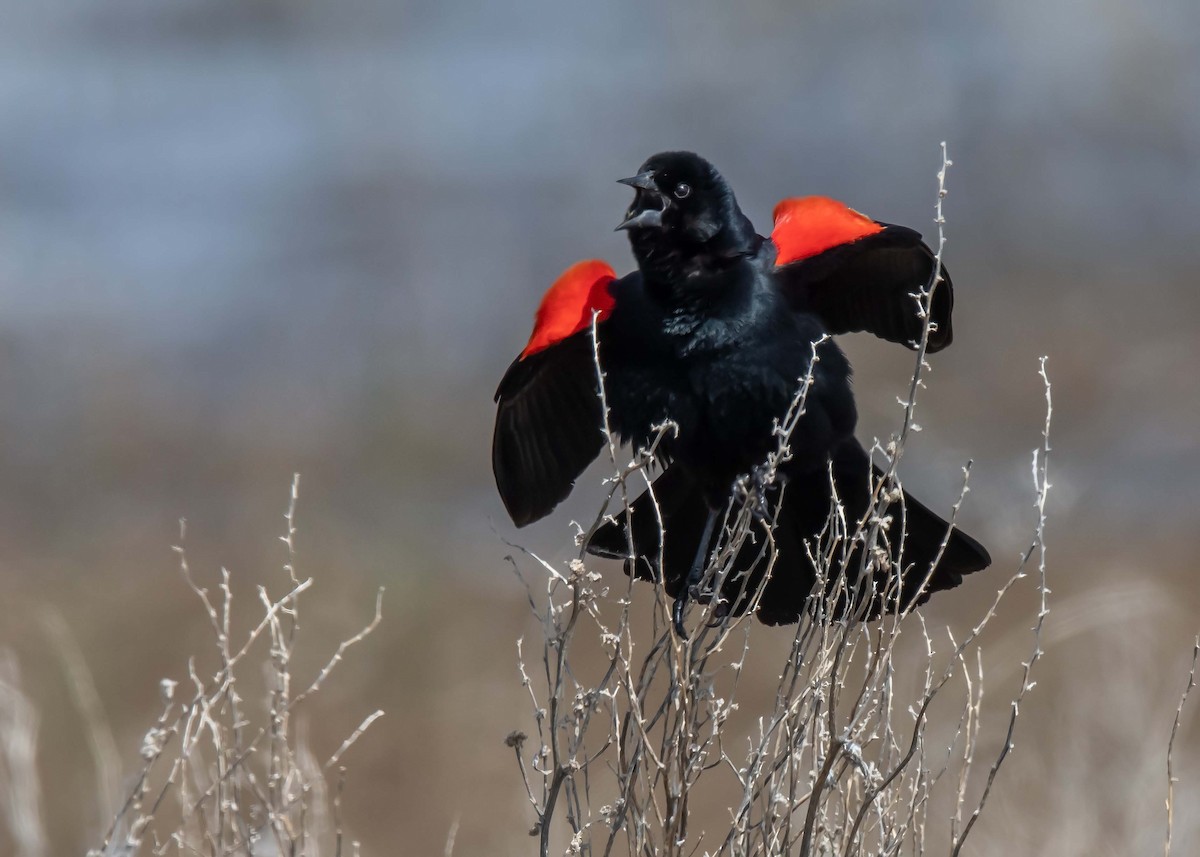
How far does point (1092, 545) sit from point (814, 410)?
8.46 m

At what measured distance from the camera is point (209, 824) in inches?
87.8

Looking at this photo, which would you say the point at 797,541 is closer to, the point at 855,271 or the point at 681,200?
the point at 855,271

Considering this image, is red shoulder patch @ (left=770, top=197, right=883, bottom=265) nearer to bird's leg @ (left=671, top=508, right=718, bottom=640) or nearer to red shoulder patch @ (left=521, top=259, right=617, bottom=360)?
red shoulder patch @ (left=521, top=259, right=617, bottom=360)

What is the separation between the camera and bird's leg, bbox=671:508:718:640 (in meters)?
2.95

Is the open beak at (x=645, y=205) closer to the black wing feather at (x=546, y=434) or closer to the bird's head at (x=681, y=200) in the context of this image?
the bird's head at (x=681, y=200)

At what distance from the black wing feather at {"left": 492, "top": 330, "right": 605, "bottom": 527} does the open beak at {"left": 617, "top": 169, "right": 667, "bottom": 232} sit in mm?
321

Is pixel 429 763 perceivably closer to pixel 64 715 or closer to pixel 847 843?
pixel 64 715

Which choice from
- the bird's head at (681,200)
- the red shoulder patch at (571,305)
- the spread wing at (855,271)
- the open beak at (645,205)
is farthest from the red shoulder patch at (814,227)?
the red shoulder patch at (571,305)

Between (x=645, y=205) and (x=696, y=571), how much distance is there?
818mm

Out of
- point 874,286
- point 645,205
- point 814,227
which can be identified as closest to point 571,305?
point 645,205

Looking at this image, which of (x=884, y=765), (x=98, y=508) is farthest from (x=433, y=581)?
(x=884, y=765)

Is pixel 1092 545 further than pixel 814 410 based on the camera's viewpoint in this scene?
Yes

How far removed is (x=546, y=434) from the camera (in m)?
3.30

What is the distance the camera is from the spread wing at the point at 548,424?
3.20 metres
